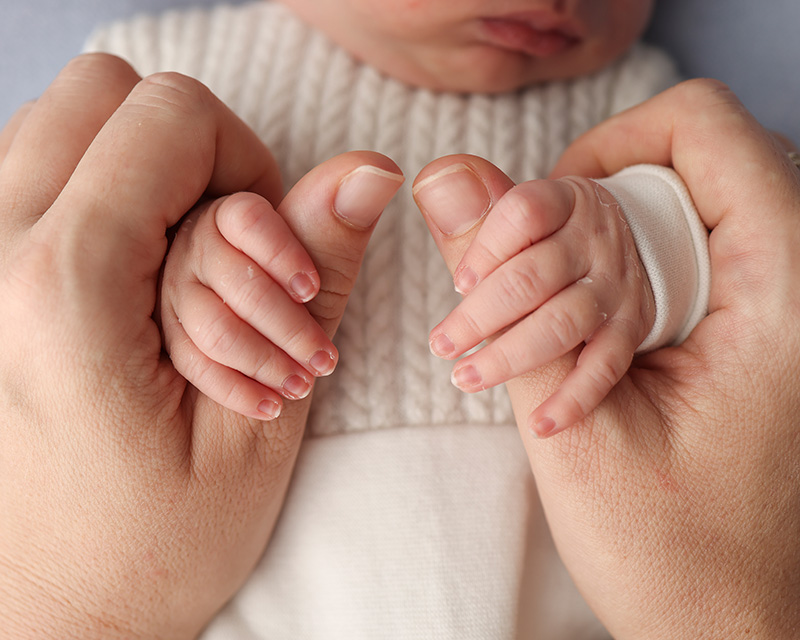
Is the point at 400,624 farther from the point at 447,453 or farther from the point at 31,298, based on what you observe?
the point at 31,298

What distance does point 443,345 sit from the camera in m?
0.71

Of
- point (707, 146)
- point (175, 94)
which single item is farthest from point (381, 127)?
point (707, 146)

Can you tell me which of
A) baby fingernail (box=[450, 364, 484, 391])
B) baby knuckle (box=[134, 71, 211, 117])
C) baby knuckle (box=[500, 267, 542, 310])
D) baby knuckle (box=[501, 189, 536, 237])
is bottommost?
baby fingernail (box=[450, 364, 484, 391])

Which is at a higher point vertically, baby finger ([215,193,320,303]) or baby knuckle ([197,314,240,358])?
baby finger ([215,193,320,303])

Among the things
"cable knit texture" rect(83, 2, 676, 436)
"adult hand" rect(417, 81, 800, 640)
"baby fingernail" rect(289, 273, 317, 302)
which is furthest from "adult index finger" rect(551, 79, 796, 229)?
"baby fingernail" rect(289, 273, 317, 302)

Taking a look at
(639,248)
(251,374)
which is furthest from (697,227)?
(251,374)

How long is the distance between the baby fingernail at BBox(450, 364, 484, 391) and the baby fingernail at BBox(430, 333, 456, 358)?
0.02 meters

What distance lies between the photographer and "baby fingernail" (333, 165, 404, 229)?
73cm

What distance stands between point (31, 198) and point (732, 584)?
913 mm

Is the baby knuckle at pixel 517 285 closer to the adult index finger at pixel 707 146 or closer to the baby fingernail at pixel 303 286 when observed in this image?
the baby fingernail at pixel 303 286

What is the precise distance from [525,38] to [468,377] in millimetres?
579

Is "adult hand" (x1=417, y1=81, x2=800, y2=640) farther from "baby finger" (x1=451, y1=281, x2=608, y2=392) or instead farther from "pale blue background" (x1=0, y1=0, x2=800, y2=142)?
"pale blue background" (x1=0, y1=0, x2=800, y2=142)

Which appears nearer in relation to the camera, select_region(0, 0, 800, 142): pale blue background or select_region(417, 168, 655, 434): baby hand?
select_region(417, 168, 655, 434): baby hand

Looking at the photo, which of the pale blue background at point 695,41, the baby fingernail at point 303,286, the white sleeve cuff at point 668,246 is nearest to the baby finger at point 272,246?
the baby fingernail at point 303,286
